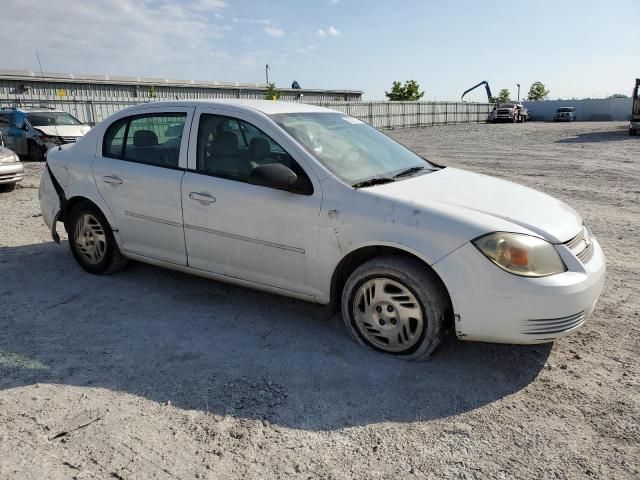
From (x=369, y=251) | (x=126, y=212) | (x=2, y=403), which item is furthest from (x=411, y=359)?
(x=126, y=212)

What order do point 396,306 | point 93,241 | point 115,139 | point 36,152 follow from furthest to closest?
1. point 36,152
2. point 93,241
3. point 115,139
4. point 396,306

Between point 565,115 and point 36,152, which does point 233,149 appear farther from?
point 565,115

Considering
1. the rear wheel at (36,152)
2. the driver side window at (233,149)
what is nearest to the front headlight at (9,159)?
the rear wheel at (36,152)

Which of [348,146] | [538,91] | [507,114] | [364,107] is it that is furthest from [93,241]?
[538,91]

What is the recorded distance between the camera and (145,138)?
451 cm

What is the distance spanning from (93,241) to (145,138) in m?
1.16

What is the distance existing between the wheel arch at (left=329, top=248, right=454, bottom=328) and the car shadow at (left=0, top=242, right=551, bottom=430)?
267 mm

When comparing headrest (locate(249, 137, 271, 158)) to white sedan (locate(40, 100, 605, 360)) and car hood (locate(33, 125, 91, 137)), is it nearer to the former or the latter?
white sedan (locate(40, 100, 605, 360))

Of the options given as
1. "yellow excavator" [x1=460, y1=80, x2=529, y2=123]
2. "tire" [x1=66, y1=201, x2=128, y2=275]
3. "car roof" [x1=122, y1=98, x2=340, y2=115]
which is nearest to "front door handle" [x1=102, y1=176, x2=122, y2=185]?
"tire" [x1=66, y1=201, x2=128, y2=275]

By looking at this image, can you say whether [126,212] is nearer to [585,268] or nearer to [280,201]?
[280,201]

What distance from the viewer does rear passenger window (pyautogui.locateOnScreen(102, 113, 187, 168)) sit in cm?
426

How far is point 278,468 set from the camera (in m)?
2.43

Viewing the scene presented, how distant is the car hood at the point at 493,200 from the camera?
3.23 metres

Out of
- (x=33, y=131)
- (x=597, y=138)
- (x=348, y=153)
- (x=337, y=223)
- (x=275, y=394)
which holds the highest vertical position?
(x=33, y=131)
